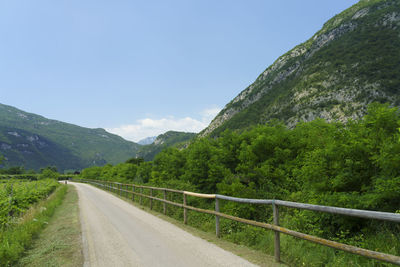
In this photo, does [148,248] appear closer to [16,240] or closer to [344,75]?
[16,240]

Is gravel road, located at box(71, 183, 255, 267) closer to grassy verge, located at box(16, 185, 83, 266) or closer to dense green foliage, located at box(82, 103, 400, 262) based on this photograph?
grassy verge, located at box(16, 185, 83, 266)

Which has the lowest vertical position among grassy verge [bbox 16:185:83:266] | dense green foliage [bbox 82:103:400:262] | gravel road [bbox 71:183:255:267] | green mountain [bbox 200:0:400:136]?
grassy verge [bbox 16:185:83:266]

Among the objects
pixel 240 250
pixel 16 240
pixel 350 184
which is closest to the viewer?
pixel 240 250

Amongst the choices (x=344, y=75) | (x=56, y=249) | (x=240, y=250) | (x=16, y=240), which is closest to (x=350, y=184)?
(x=240, y=250)

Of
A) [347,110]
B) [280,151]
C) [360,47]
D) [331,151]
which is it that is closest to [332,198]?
[331,151]

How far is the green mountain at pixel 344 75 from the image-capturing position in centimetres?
10794

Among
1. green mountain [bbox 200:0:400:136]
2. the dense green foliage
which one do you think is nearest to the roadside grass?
the dense green foliage

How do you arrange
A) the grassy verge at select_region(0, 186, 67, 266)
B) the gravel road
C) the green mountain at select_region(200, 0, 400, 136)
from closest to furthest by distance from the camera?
the gravel road < the grassy verge at select_region(0, 186, 67, 266) < the green mountain at select_region(200, 0, 400, 136)

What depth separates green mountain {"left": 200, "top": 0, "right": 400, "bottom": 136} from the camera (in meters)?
108

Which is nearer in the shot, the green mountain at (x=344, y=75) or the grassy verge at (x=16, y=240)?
the grassy verge at (x=16, y=240)

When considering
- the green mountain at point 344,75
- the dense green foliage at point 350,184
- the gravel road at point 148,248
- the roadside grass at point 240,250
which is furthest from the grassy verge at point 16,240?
the green mountain at point 344,75

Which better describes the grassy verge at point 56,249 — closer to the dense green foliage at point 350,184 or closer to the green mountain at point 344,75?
the dense green foliage at point 350,184

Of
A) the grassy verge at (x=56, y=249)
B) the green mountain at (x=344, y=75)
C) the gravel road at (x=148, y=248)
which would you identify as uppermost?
the green mountain at (x=344, y=75)

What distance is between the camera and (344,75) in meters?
127
